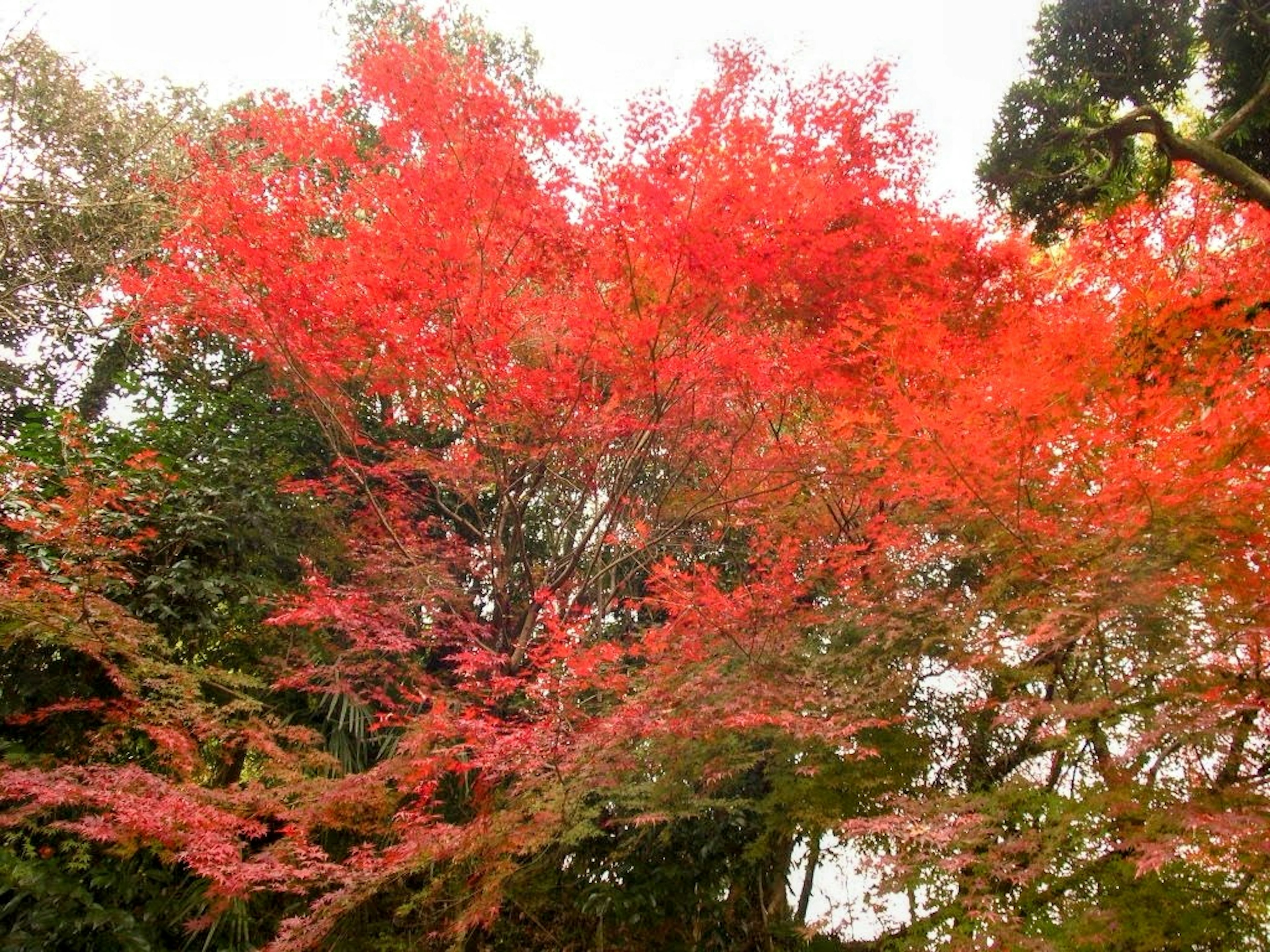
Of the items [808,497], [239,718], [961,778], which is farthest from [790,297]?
[239,718]

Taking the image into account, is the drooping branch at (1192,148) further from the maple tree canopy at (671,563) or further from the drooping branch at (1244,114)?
the maple tree canopy at (671,563)

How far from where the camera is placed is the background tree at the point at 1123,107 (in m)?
6.11

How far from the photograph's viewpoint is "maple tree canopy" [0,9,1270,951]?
147 inches

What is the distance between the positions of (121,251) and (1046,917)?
9378 mm

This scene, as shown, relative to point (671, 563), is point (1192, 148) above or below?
above

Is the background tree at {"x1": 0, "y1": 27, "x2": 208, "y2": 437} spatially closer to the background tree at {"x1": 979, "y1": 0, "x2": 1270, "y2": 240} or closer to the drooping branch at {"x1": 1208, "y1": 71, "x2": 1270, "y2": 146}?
the background tree at {"x1": 979, "y1": 0, "x2": 1270, "y2": 240}

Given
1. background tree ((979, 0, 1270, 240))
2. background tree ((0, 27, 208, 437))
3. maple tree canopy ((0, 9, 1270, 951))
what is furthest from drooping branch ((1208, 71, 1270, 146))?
background tree ((0, 27, 208, 437))

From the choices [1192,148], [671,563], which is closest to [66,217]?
[671,563]

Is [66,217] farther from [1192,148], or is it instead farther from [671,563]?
[1192,148]

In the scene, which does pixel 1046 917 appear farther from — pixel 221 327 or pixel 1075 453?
pixel 221 327

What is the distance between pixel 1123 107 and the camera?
714cm

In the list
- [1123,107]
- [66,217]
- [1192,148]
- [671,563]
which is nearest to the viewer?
[1192,148]

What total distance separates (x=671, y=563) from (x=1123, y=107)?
5.92m

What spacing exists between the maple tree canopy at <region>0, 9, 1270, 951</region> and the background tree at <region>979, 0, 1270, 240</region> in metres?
0.66
